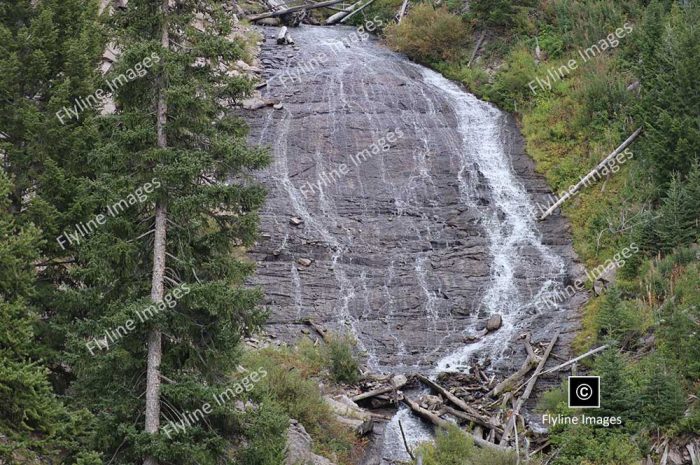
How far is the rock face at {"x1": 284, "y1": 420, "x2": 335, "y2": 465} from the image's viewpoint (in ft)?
46.4

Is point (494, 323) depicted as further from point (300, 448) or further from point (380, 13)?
point (380, 13)

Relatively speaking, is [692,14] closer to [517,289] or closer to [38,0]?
[517,289]

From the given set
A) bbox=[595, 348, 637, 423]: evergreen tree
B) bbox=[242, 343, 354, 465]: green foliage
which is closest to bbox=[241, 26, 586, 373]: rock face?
bbox=[242, 343, 354, 465]: green foliage

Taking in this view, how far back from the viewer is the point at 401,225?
25547 millimetres

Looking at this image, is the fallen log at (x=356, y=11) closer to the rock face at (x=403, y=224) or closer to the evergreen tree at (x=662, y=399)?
the rock face at (x=403, y=224)

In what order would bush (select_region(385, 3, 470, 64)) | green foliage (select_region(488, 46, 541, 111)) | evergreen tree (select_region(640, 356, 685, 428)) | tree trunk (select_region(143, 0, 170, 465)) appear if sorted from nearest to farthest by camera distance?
tree trunk (select_region(143, 0, 170, 465)) → evergreen tree (select_region(640, 356, 685, 428)) → green foliage (select_region(488, 46, 541, 111)) → bush (select_region(385, 3, 470, 64))

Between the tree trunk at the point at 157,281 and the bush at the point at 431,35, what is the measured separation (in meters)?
26.9

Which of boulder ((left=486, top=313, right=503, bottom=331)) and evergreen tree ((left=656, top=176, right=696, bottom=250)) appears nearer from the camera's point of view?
evergreen tree ((left=656, top=176, right=696, bottom=250))

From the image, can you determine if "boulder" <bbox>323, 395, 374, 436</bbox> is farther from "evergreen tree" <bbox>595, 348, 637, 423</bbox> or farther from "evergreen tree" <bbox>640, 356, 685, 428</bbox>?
"evergreen tree" <bbox>640, 356, 685, 428</bbox>

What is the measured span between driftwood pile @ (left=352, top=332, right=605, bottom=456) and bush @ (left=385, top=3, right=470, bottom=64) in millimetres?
21535

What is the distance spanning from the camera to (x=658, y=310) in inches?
705

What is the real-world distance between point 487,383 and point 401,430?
3.34 m

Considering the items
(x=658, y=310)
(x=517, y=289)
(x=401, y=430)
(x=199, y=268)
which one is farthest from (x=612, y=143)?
(x=199, y=268)

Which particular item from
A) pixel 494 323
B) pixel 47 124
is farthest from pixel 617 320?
pixel 47 124
